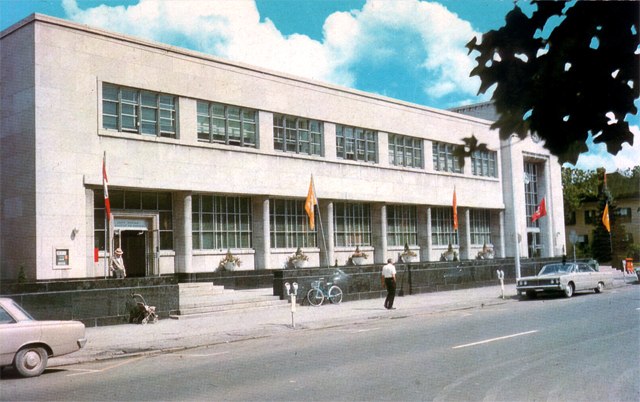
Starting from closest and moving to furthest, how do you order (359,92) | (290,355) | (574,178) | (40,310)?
(290,355), (40,310), (359,92), (574,178)

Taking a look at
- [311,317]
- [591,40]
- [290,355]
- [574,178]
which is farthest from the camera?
[574,178]

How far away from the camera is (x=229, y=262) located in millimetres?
26734

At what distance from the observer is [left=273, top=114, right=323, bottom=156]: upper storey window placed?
29.7 metres

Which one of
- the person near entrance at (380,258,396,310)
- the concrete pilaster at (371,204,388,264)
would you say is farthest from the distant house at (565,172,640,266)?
the person near entrance at (380,258,396,310)

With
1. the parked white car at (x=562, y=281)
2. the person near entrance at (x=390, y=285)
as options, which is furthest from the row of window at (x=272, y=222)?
the parked white car at (x=562, y=281)

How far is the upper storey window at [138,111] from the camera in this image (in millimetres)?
23547

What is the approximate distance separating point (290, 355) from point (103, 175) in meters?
11.6

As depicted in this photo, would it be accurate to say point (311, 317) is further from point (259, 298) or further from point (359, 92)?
point (359, 92)

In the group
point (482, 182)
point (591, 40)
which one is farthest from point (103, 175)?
point (482, 182)

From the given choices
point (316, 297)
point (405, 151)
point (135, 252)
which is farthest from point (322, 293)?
point (405, 151)

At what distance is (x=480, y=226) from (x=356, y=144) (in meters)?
13.4

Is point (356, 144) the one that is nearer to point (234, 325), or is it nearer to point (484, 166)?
point (484, 166)

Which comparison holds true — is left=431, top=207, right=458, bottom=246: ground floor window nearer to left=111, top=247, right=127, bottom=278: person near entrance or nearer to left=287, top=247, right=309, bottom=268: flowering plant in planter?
left=287, top=247, right=309, bottom=268: flowering plant in planter

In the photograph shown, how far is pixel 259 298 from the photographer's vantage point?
23219 mm
